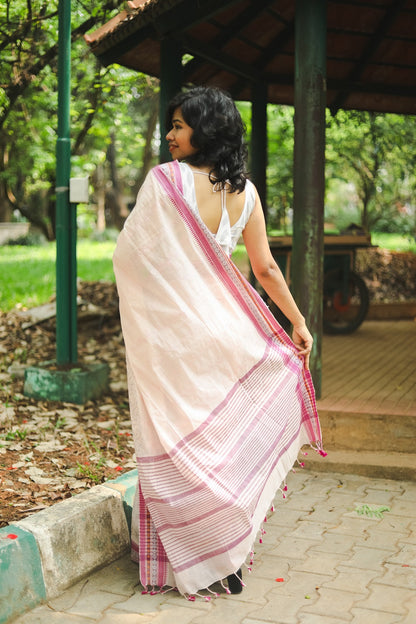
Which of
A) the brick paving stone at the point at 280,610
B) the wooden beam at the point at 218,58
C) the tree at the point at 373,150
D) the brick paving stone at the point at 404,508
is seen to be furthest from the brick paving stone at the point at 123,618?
the tree at the point at 373,150

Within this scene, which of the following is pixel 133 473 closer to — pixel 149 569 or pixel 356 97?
pixel 149 569

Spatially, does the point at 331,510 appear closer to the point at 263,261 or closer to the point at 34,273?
the point at 263,261

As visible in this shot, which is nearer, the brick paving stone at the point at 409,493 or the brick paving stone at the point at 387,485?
the brick paving stone at the point at 409,493

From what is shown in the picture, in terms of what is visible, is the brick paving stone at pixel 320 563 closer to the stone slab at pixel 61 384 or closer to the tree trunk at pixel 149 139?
the stone slab at pixel 61 384

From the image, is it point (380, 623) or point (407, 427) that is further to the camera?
point (407, 427)

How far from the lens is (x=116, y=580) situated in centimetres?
340

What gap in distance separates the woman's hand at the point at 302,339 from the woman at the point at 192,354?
1.17ft

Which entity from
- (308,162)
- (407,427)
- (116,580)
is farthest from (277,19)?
(116,580)

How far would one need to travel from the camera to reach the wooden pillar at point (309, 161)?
516 cm

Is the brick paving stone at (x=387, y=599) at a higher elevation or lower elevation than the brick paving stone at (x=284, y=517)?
higher

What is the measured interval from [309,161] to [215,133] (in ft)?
Result: 7.36

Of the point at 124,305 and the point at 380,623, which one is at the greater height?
the point at 124,305

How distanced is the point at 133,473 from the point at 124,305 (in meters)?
1.41

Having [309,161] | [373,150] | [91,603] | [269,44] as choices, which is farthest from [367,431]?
[373,150]
